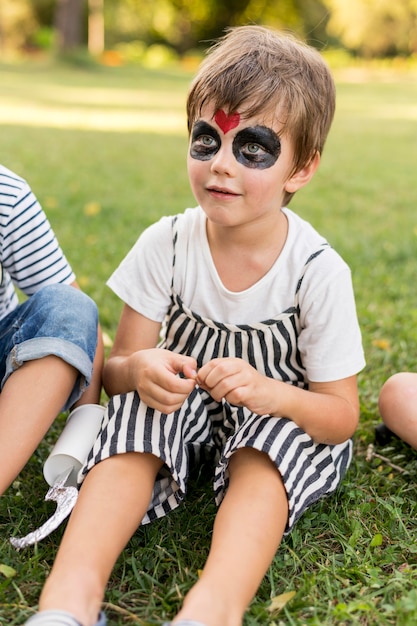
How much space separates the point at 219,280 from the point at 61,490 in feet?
2.31

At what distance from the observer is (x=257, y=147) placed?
2062 millimetres

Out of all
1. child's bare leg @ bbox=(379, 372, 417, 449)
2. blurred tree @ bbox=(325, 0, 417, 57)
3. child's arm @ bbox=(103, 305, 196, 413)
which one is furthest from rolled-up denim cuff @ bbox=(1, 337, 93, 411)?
blurred tree @ bbox=(325, 0, 417, 57)

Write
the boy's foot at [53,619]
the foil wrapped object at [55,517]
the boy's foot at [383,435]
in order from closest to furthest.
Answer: the boy's foot at [53,619]
the foil wrapped object at [55,517]
the boy's foot at [383,435]

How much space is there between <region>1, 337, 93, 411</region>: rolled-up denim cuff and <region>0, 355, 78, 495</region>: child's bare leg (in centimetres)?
2

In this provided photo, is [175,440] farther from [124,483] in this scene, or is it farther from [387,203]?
[387,203]

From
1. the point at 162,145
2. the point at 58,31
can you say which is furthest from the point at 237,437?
the point at 58,31

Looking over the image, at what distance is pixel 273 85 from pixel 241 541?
44.6 inches

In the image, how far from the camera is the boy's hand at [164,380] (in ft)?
6.15

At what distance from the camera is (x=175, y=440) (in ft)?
6.54

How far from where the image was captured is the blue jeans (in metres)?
2.01

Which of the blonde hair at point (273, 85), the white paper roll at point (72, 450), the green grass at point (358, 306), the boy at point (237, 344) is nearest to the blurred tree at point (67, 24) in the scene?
the green grass at point (358, 306)

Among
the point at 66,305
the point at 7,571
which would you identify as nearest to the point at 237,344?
the point at 66,305

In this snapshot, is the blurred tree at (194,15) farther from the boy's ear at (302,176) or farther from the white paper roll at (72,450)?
the white paper roll at (72,450)

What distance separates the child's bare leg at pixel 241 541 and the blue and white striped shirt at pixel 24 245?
0.79m
